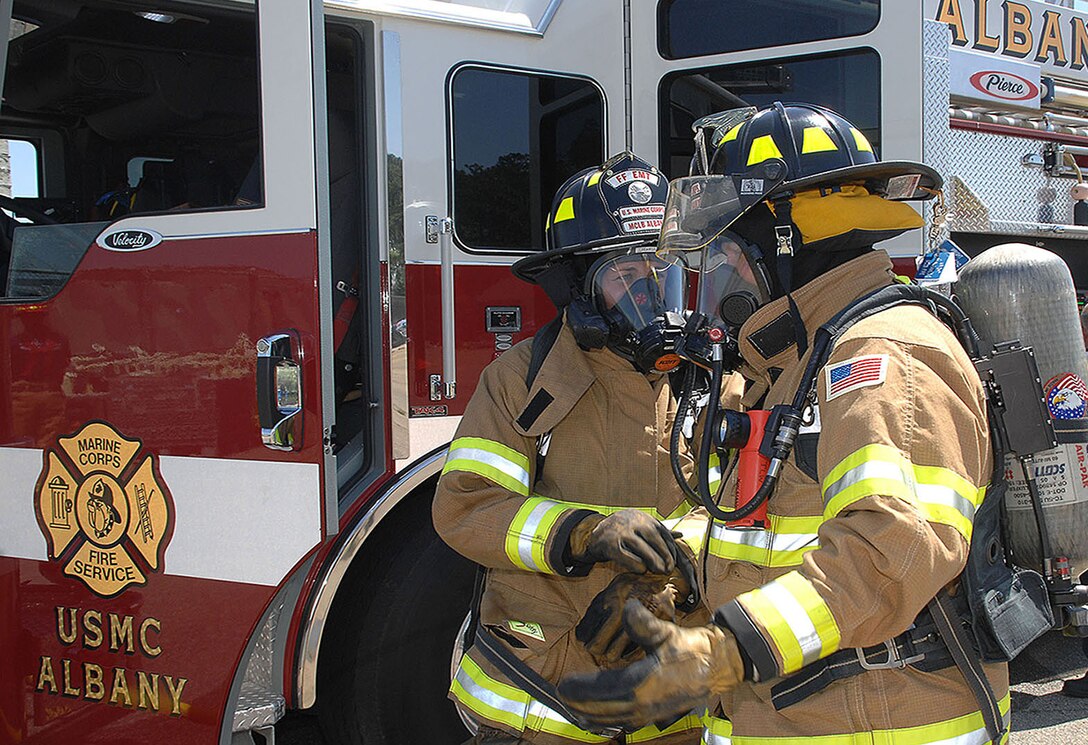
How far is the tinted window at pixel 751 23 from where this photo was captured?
10.4 ft

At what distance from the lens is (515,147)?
327 centimetres

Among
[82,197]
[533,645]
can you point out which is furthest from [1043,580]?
[82,197]

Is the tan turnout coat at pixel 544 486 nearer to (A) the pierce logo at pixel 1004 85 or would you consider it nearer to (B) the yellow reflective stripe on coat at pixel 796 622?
(B) the yellow reflective stripe on coat at pixel 796 622

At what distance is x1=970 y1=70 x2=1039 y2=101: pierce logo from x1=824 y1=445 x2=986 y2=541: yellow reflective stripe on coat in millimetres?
2991

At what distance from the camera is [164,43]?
128 inches

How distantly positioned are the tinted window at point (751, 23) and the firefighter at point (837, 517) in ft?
4.62

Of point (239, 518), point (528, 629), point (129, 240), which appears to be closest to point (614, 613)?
point (528, 629)

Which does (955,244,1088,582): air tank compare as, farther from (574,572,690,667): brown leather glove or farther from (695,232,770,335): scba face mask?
(574,572,690,667): brown leather glove

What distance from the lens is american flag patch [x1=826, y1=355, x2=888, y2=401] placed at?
1.52m

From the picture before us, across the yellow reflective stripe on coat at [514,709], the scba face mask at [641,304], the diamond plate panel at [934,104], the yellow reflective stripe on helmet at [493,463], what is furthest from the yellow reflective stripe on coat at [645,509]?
the diamond plate panel at [934,104]

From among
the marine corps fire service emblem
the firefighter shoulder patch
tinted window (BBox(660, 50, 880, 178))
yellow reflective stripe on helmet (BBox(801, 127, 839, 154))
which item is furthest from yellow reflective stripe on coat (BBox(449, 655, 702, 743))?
tinted window (BBox(660, 50, 880, 178))

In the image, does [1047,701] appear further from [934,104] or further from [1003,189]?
[934,104]

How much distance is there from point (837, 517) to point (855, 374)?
0.74ft

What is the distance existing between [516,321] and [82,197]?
1604 millimetres
